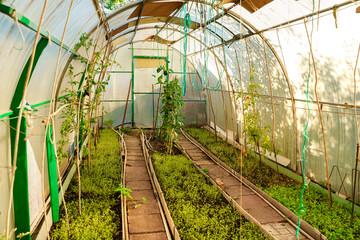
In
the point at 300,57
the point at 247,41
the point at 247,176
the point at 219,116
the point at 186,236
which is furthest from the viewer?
the point at 219,116

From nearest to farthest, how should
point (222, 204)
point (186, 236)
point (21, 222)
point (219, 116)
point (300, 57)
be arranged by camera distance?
point (21, 222) < point (186, 236) < point (222, 204) < point (300, 57) < point (219, 116)

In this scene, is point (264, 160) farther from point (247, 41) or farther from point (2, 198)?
point (2, 198)

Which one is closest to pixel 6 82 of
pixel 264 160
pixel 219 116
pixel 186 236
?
pixel 186 236

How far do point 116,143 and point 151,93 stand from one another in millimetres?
3628

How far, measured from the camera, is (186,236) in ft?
13.3

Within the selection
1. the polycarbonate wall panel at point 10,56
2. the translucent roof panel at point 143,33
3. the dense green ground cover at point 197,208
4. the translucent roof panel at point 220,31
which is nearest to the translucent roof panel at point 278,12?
the translucent roof panel at point 220,31

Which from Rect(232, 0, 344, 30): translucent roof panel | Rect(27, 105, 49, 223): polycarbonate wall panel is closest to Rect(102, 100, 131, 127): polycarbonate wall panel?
Rect(232, 0, 344, 30): translucent roof panel

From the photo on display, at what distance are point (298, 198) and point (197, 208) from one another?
1.95 metres

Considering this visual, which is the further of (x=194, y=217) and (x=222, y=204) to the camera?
(x=222, y=204)

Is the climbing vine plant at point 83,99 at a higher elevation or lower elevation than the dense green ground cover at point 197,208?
higher

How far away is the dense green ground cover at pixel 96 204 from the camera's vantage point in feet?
13.3

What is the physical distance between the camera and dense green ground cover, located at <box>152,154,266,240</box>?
163 inches

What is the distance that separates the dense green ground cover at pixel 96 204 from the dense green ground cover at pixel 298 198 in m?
2.90

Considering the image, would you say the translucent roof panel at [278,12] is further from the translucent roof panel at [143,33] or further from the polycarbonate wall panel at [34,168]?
the translucent roof panel at [143,33]
